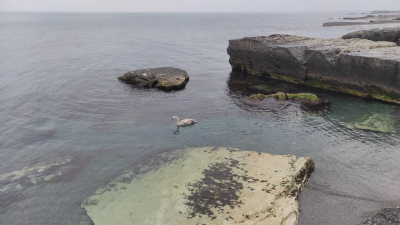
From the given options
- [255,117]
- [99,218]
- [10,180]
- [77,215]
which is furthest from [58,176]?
[255,117]

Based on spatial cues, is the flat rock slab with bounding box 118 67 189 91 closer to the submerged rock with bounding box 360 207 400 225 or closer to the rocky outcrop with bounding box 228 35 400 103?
the rocky outcrop with bounding box 228 35 400 103

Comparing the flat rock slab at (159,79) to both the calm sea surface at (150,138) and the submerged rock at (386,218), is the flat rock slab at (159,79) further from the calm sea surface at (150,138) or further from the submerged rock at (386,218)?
the submerged rock at (386,218)

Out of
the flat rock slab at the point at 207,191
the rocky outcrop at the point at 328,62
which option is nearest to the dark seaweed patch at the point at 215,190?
the flat rock slab at the point at 207,191

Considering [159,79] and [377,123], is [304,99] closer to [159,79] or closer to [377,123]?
[377,123]

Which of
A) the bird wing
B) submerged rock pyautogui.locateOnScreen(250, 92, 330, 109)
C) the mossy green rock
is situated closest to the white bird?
the bird wing

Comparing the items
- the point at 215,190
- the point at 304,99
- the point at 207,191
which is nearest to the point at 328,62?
the point at 304,99
